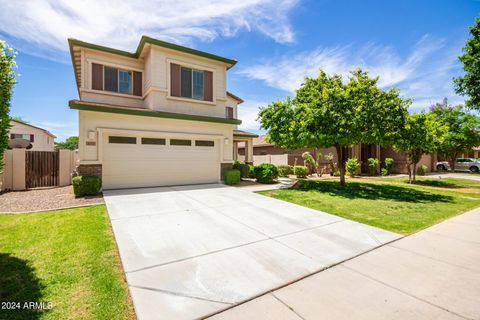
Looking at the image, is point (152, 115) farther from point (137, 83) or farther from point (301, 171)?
point (301, 171)

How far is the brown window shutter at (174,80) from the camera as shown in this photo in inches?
480

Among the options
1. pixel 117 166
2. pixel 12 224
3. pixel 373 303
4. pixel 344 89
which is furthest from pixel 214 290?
pixel 344 89

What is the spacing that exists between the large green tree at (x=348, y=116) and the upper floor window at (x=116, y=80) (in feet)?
30.1

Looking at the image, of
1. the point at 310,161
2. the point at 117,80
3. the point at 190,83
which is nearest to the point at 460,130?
the point at 310,161

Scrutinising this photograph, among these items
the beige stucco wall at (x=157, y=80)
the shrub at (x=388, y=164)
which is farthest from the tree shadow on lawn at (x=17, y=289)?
the shrub at (x=388, y=164)

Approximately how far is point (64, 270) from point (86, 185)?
21.1 ft

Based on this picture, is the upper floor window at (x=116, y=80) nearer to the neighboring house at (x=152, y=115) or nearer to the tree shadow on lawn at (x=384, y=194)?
the neighboring house at (x=152, y=115)

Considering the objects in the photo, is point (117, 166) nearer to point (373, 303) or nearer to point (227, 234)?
point (227, 234)

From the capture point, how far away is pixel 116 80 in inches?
498

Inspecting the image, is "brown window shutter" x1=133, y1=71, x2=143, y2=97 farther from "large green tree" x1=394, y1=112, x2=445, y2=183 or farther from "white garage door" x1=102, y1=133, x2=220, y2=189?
"large green tree" x1=394, y1=112, x2=445, y2=183

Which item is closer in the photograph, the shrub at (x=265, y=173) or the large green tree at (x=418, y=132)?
the large green tree at (x=418, y=132)

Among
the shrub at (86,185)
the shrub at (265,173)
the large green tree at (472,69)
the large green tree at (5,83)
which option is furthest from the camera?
the shrub at (265,173)

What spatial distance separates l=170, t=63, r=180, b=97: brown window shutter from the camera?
12.2 m

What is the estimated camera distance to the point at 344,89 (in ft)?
36.9
